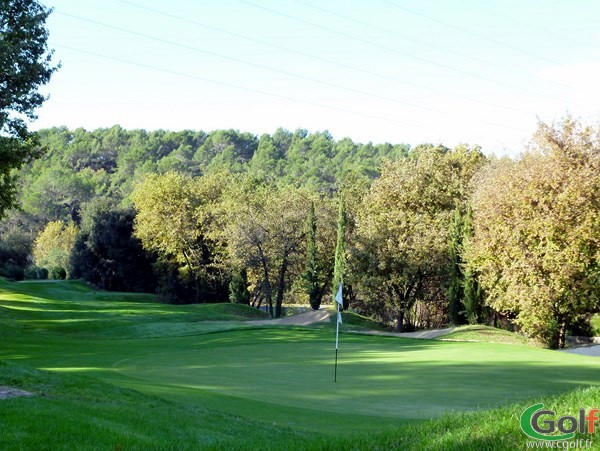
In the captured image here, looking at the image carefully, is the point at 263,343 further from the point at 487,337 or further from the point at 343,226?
the point at 343,226

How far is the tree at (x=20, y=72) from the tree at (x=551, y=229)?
23.1 meters

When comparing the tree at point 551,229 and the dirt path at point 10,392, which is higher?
the tree at point 551,229

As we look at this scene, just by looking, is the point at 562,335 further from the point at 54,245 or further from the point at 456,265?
the point at 54,245

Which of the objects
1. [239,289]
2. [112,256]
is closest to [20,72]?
[239,289]

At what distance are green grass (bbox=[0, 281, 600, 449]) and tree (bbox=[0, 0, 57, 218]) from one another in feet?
21.2

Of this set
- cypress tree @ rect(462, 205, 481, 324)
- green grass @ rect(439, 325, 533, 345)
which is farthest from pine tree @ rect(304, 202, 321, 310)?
green grass @ rect(439, 325, 533, 345)

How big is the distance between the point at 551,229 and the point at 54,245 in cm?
6879

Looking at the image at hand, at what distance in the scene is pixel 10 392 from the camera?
10555 millimetres

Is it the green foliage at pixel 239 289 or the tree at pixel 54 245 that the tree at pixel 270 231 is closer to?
the green foliage at pixel 239 289

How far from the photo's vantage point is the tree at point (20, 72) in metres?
19.0

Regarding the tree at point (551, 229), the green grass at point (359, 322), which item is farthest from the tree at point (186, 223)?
the tree at point (551, 229)

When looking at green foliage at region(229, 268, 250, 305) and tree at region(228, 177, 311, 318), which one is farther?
green foliage at region(229, 268, 250, 305)

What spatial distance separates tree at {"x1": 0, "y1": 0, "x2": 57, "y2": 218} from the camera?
19.0 meters

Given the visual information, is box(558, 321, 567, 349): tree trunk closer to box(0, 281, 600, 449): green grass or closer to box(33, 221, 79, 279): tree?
box(0, 281, 600, 449): green grass
